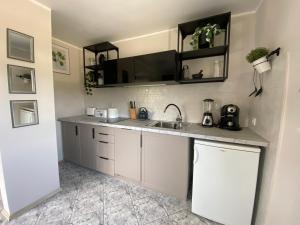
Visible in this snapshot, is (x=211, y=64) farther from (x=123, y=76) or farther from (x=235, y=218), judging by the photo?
(x=235, y=218)

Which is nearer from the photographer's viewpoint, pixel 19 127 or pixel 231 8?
pixel 19 127

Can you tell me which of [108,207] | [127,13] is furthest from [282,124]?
[127,13]

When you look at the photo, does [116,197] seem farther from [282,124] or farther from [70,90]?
[70,90]

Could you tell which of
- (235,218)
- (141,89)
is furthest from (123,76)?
(235,218)

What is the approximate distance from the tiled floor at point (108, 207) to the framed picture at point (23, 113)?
1.00 m

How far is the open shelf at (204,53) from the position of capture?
1.74m

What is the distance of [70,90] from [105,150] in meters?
1.54

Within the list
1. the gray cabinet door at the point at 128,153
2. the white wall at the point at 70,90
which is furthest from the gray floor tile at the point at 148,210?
the white wall at the point at 70,90

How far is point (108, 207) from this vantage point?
5.32 feet

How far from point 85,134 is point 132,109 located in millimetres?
905

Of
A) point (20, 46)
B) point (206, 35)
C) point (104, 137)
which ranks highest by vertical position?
point (206, 35)

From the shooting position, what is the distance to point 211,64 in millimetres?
1984

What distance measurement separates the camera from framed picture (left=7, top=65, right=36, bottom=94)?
Answer: 1.36 metres

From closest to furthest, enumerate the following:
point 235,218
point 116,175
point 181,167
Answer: point 235,218 < point 181,167 < point 116,175
